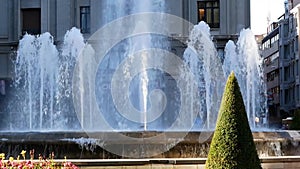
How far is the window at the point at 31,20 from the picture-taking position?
37.5 meters

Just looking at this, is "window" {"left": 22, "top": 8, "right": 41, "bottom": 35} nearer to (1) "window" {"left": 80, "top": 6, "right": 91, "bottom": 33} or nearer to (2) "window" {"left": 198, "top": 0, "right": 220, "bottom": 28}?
(1) "window" {"left": 80, "top": 6, "right": 91, "bottom": 33}

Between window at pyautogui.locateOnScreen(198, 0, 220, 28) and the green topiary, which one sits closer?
the green topiary

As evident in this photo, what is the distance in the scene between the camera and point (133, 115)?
32312 millimetres

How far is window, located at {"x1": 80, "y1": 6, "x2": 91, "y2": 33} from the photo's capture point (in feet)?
120

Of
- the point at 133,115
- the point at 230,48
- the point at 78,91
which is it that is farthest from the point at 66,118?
the point at 230,48

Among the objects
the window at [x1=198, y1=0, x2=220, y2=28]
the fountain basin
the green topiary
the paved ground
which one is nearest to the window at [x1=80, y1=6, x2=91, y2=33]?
the window at [x1=198, y1=0, x2=220, y2=28]

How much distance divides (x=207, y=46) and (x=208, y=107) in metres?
4.03

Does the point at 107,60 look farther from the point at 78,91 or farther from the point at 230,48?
the point at 230,48

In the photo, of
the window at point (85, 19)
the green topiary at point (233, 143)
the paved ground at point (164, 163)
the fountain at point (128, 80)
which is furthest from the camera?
the window at point (85, 19)

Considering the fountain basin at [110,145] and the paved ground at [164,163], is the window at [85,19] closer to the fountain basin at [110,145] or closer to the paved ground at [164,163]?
the fountain basin at [110,145]

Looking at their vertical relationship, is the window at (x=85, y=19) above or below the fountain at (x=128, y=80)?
above

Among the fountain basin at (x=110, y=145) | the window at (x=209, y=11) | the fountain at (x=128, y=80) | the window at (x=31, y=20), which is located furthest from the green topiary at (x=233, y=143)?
the window at (x=31, y=20)

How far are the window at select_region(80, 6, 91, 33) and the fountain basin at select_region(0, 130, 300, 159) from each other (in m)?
22.8

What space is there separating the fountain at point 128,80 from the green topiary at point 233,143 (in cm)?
2136
